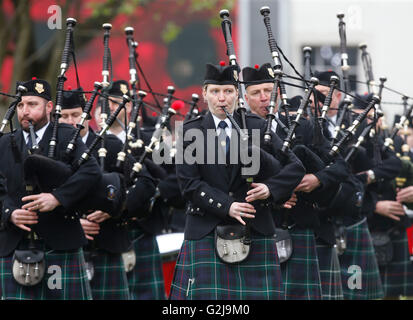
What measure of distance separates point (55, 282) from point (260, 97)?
6.20ft

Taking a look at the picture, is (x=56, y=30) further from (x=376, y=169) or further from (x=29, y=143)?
(x=29, y=143)

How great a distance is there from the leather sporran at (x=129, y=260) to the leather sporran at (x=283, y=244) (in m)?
1.37

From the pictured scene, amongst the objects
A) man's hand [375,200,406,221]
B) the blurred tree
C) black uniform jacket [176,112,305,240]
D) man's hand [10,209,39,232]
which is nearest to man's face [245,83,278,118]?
black uniform jacket [176,112,305,240]

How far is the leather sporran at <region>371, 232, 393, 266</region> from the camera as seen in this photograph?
8430mm

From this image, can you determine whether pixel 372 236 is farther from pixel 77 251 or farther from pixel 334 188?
pixel 77 251

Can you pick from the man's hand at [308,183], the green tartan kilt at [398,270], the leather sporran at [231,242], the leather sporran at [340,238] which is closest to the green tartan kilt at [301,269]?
the man's hand at [308,183]

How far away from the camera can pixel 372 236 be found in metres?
8.45

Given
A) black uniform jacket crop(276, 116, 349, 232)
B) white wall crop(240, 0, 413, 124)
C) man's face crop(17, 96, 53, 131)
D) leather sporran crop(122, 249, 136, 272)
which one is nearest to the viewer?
man's face crop(17, 96, 53, 131)

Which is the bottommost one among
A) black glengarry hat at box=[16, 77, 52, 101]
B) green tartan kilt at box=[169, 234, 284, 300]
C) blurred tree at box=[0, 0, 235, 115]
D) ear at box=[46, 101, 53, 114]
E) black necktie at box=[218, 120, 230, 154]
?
green tartan kilt at box=[169, 234, 284, 300]

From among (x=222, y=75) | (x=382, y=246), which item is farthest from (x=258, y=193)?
(x=382, y=246)

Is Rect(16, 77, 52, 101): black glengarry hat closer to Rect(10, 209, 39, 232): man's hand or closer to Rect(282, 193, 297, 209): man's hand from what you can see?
Rect(10, 209, 39, 232): man's hand

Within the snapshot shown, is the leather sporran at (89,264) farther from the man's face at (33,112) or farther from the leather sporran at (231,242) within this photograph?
the leather sporran at (231,242)

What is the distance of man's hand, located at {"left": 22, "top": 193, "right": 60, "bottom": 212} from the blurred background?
7115 mm

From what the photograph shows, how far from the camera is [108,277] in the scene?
713 centimetres
